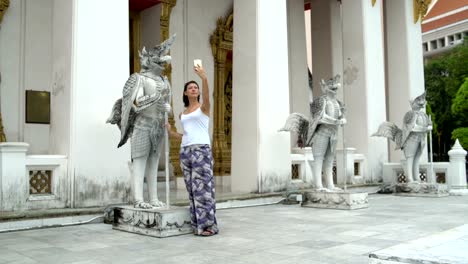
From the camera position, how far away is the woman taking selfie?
6.06m

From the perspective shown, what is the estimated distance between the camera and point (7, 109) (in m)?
10.1

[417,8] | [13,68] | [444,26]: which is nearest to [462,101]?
[417,8]

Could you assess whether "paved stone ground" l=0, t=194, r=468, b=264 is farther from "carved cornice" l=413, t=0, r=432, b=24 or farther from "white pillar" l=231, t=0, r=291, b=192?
"carved cornice" l=413, t=0, r=432, b=24

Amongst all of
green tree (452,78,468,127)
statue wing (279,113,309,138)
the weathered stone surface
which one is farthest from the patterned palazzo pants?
green tree (452,78,468,127)

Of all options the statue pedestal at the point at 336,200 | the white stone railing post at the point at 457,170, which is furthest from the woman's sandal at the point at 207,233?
the white stone railing post at the point at 457,170

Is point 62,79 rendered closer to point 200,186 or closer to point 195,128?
point 195,128

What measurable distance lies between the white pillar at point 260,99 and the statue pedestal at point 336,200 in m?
1.12

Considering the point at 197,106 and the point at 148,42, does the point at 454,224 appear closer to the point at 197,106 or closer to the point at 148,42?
the point at 197,106

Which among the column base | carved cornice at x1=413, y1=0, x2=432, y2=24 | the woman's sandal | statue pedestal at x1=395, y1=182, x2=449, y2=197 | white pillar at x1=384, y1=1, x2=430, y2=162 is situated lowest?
the woman's sandal

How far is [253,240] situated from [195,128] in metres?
1.58

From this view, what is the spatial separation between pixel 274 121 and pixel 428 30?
143 feet

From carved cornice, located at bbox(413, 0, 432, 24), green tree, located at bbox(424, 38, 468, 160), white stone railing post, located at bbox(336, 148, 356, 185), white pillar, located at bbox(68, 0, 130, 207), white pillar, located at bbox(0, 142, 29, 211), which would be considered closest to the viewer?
white pillar, located at bbox(0, 142, 29, 211)

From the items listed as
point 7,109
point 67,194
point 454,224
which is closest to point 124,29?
point 67,194

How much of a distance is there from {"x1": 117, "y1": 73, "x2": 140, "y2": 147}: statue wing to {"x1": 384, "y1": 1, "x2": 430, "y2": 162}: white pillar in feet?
34.7
